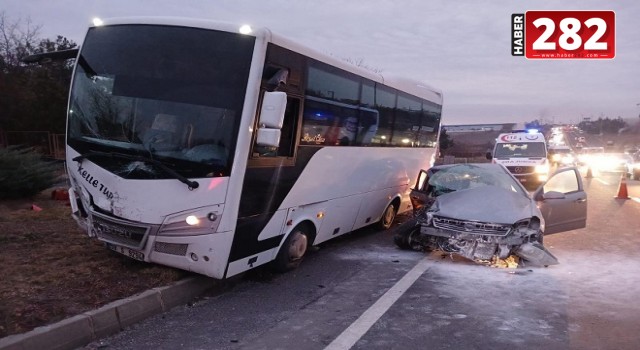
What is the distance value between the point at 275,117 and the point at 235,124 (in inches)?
17.1

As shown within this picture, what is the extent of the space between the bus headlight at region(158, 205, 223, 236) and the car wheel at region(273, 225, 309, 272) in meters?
1.54

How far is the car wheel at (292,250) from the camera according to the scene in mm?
6918

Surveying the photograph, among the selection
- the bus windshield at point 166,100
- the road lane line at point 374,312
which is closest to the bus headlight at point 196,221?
the bus windshield at point 166,100

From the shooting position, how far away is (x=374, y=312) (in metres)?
5.56

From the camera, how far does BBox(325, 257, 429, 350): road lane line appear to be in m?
4.70

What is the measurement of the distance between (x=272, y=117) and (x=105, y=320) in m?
2.58

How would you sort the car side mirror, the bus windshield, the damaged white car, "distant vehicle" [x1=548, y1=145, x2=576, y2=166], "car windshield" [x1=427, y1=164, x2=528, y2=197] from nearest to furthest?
the bus windshield, the damaged white car, the car side mirror, "car windshield" [x1=427, y1=164, x2=528, y2=197], "distant vehicle" [x1=548, y1=145, x2=576, y2=166]

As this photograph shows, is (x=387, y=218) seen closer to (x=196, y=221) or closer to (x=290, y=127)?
(x=290, y=127)

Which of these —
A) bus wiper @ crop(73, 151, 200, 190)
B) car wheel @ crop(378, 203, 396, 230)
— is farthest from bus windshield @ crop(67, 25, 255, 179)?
car wheel @ crop(378, 203, 396, 230)

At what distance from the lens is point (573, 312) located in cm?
554

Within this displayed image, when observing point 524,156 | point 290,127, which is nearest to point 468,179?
point 290,127

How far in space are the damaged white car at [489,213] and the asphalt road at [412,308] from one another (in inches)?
9.9

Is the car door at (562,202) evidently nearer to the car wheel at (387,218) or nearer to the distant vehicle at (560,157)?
the car wheel at (387,218)

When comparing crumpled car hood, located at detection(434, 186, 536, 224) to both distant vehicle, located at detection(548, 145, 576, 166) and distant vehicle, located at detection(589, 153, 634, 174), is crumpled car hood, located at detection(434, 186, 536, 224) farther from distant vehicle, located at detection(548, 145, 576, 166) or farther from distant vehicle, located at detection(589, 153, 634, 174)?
distant vehicle, located at detection(589, 153, 634, 174)
